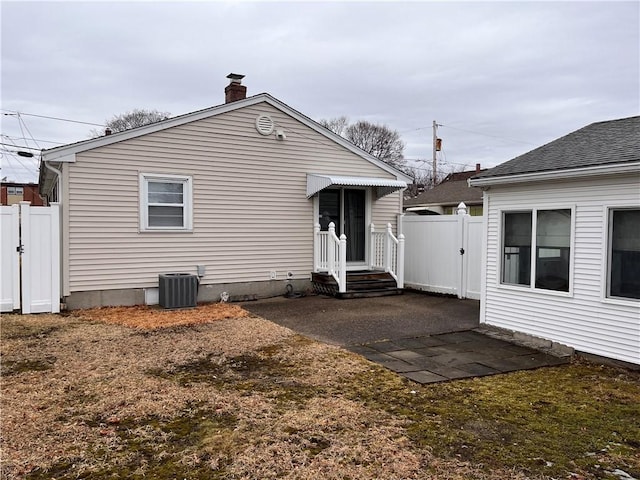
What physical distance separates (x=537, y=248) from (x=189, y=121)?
7501 millimetres

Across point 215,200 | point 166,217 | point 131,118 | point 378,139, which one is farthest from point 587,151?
point 131,118

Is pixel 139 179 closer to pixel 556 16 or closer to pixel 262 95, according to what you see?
pixel 262 95

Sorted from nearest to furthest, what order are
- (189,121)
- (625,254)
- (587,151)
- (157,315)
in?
(625,254)
(587,151)
(157,315)
(189,121)

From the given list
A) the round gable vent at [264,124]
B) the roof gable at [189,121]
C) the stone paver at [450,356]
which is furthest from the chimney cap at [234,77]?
the stone paver at [450,356]

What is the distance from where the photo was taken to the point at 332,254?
36.7 feet

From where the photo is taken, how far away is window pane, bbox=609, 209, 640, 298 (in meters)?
5.48

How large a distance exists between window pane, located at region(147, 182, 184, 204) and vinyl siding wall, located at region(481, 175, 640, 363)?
6.70m

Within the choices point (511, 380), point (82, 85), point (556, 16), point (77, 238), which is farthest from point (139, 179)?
point (82, 85)

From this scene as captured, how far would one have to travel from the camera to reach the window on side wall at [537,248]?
6.37 metres

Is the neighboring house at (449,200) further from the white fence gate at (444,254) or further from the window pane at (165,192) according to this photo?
the window pane at (165,192)

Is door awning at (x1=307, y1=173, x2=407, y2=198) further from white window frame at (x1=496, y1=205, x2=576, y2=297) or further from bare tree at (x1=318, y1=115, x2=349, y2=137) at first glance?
bare tree at (x1=318, y1=115, x2=349, y2=137)

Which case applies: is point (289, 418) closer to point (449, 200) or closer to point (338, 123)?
point (449, 200)

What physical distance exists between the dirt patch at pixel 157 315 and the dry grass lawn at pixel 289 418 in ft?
5.54

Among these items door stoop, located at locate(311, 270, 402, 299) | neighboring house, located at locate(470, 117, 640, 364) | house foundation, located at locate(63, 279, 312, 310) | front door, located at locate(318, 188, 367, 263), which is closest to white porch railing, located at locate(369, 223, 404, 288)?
door stoop, located at locate(311, 270, 402, 299)
